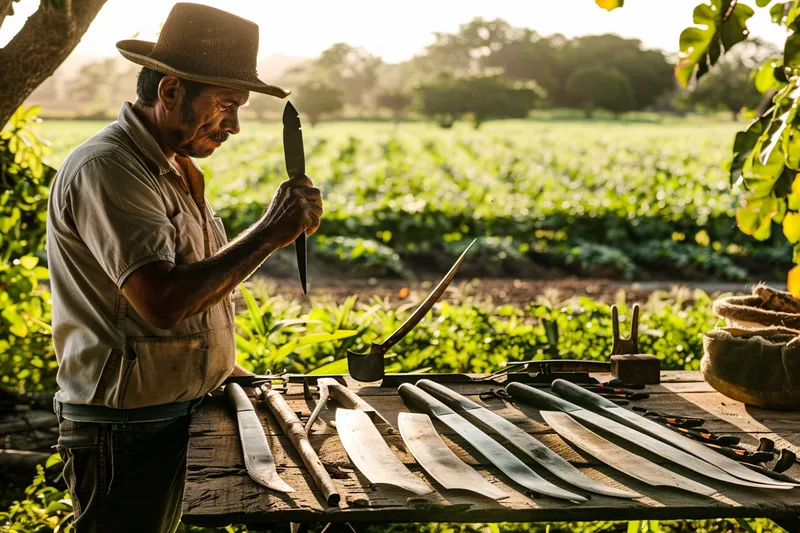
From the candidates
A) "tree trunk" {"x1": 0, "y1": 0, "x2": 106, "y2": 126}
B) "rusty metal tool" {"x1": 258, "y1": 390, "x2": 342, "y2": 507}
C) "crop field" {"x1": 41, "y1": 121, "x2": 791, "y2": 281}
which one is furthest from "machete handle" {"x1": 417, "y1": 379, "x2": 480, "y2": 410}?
"crop field" {"x1": 41, "y1": 121, "x2": 791, "y2": 281}

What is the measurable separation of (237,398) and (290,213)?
27.2 inches

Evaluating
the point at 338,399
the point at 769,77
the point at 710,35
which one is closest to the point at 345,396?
the point at 338,399

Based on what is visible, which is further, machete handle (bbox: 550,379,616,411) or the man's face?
machete handle (bbox: 550,379,616,411)

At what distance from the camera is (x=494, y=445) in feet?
7.47

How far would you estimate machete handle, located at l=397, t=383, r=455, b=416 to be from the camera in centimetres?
267

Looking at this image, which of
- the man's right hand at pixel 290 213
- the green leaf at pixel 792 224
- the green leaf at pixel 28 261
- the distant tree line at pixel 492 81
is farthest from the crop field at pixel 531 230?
the distant tree line at pixel 492 81

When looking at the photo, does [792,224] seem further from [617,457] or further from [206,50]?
[206,50]

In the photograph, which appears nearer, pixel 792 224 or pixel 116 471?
pixel 116 471

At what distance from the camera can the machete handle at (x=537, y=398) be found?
2.73 m

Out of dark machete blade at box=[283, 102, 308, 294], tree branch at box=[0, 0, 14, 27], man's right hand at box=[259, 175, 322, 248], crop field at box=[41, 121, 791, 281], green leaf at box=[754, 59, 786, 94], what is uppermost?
tree branch at box=[0, 0, 14, 27]

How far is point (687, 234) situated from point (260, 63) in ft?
37.7

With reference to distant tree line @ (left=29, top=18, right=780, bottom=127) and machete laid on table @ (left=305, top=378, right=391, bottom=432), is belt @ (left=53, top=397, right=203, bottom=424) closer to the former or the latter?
machete laid on table @ (left=305, top=378, right=391, bottom=432)

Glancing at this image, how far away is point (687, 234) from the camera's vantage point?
1329cm

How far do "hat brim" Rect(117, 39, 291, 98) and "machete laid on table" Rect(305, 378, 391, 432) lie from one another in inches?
38.6
